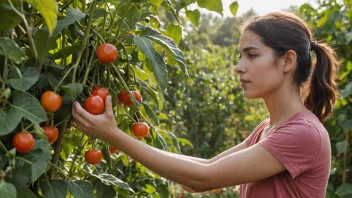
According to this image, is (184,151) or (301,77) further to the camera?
(184,151)

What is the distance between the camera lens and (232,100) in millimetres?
5781

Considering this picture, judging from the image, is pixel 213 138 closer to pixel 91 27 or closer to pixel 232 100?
pixel 232 100

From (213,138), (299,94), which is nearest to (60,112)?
(299,94)

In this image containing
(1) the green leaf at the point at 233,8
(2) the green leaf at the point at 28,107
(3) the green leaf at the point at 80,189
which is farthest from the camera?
(1) the green leaf at the point at 233,8

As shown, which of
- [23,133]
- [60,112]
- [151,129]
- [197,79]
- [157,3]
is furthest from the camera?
[197,79]

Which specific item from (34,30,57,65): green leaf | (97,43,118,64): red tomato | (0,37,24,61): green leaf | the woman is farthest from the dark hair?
(0,37,24,61): green leaf

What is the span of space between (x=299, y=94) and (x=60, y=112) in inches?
28.4

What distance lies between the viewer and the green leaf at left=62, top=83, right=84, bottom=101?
3.78 feet

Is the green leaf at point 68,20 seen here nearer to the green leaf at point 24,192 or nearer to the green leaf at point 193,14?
the green leaf at point 24,192

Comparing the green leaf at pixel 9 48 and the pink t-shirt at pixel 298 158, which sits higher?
the green leaf at pixel 9 48

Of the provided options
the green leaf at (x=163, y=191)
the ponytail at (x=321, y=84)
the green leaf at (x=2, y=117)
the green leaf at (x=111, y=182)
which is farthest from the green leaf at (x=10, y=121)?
the green leaf at (x=163, y=191)

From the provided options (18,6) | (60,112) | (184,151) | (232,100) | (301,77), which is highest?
(18,6)

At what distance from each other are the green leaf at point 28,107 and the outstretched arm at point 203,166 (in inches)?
10.3

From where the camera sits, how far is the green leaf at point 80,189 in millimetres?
1308
